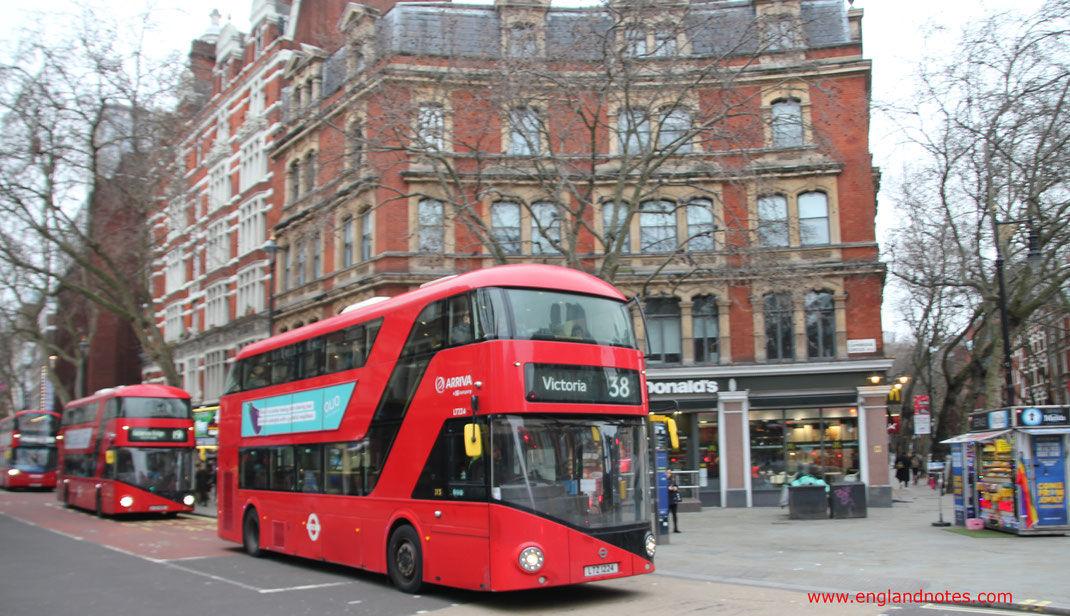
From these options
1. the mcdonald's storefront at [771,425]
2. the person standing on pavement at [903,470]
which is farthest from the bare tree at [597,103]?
the person standing on pavement at [903,470]

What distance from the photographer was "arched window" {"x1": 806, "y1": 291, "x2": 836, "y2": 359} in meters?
28.1

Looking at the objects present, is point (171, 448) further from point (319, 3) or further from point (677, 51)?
point (319, 3)

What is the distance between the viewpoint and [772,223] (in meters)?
19.2

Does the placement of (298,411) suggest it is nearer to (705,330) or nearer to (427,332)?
(427,332)

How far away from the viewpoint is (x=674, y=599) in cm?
1120

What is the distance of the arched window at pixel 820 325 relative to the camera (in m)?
→ 28.1

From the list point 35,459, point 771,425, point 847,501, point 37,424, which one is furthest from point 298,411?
point 35,459

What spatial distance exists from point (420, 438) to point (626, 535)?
3035 mm

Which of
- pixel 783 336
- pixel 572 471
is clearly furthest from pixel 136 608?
pixel 783 336

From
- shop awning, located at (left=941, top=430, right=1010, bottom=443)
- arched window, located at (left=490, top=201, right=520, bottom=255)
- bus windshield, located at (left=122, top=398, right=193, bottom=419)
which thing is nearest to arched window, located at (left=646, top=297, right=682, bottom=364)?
arched window, located at (left=490, top=201, right=520, bottom=255)

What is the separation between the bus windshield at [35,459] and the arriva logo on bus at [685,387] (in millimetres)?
33151

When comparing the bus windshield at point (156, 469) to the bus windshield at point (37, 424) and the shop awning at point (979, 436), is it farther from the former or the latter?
the bus windshield at point (37, 424)

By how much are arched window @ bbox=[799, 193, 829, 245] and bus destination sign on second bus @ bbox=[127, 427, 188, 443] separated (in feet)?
66.7

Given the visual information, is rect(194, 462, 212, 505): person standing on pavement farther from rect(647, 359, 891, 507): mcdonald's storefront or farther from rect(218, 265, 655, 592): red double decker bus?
rect(218, 265, 655, 592): red double decker bus
